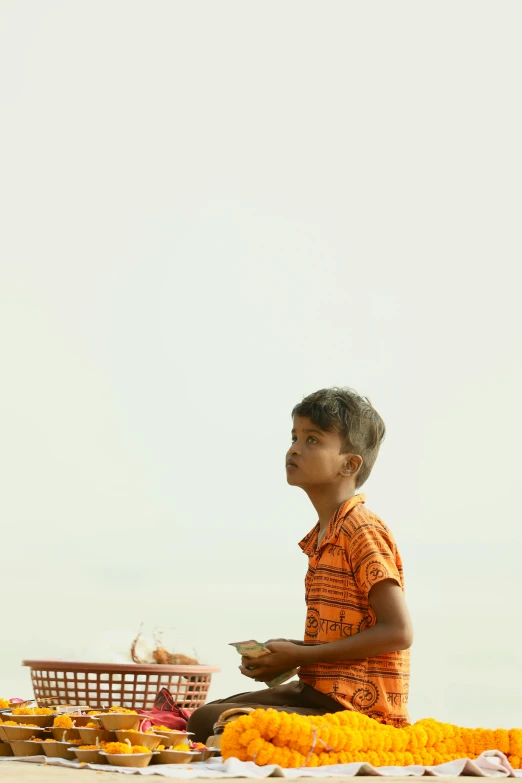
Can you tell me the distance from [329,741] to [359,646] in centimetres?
45

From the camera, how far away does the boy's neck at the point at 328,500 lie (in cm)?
392

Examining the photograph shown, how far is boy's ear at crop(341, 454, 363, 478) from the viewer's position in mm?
3947

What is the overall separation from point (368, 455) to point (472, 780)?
1.46 meters

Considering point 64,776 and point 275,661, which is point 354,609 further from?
point 64,776

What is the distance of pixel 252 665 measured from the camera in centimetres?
349

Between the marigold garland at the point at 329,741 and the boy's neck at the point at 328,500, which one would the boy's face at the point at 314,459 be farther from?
the marigold garland at the point at 329,741

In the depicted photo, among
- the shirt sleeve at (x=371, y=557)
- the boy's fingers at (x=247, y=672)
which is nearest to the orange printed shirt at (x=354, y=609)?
the shirt sleeve at (x=371, y=557)

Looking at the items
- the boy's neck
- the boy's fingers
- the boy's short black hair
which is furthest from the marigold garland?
the boy's short black hair

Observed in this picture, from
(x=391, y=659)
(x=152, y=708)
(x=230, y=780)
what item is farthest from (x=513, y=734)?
(x=152, y=708)

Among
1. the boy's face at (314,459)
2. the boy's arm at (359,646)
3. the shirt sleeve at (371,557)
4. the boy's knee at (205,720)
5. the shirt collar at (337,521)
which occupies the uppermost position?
the boy's face at (314,459)

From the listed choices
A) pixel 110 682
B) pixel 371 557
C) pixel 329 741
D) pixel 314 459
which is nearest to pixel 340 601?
pixel 371 557

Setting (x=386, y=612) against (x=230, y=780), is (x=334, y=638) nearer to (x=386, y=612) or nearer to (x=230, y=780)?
(x=386, y=612)

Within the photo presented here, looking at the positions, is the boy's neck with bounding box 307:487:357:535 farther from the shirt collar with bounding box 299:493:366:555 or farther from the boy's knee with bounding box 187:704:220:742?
the boy's knee with bounding box 187:704:220:742

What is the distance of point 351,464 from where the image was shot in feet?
13.0
